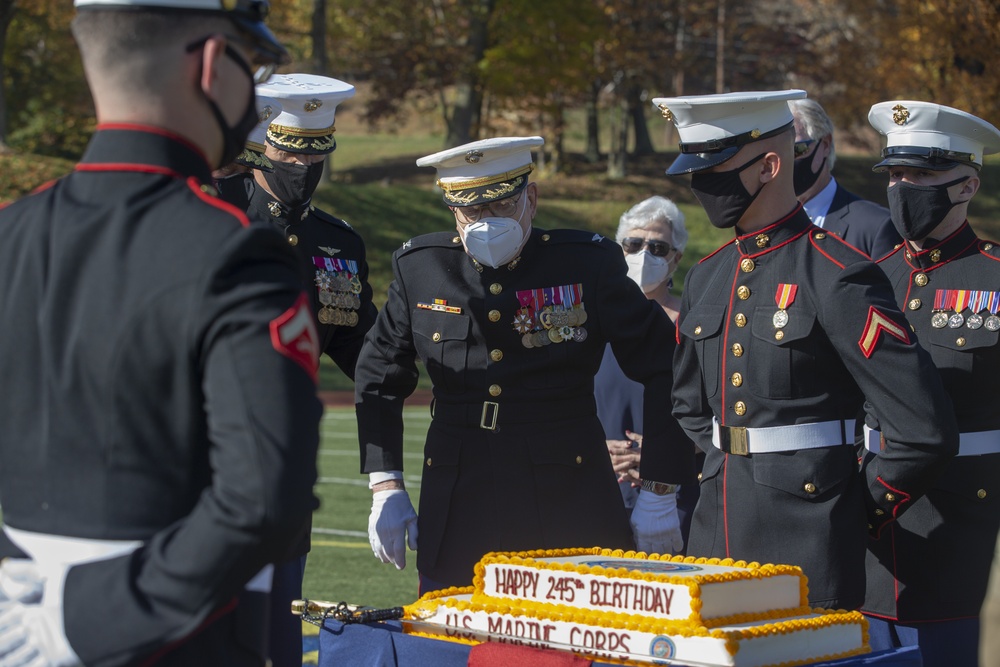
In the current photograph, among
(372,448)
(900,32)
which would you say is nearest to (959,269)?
(372,448)

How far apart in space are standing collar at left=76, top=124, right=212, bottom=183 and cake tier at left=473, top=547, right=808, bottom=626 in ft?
4.50

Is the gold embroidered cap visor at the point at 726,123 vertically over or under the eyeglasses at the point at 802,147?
over

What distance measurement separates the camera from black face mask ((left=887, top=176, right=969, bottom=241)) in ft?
14.6

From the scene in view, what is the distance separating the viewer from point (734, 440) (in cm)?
388

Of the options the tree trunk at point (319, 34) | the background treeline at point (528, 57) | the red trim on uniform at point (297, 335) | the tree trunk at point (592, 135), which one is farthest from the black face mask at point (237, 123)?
the tree trunk at point (592, 135)

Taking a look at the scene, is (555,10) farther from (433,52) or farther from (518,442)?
(518,442)

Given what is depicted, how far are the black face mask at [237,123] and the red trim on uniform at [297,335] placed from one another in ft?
1.16

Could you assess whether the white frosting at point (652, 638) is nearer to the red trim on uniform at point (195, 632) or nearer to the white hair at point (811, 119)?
the red trim on uniform at point (195, 632)

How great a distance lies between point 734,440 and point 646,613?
1.10 metres

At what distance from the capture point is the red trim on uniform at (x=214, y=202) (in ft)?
7.37

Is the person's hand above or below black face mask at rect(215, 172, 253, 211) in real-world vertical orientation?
below

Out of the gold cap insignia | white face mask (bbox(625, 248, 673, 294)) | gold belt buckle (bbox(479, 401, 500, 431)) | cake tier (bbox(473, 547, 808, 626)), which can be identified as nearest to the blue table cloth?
cake tier (bbox(473, 547, 808, 626))

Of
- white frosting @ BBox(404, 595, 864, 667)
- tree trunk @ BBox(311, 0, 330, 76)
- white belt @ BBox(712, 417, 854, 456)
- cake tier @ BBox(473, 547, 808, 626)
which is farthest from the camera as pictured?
tree trunk @ BBox(311, 0, 330, 76)

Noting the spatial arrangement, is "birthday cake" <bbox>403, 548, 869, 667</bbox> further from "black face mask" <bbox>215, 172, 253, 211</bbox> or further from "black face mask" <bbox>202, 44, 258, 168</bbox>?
"black face mask" <bbox>215, 172, 253, 211</bbox>
